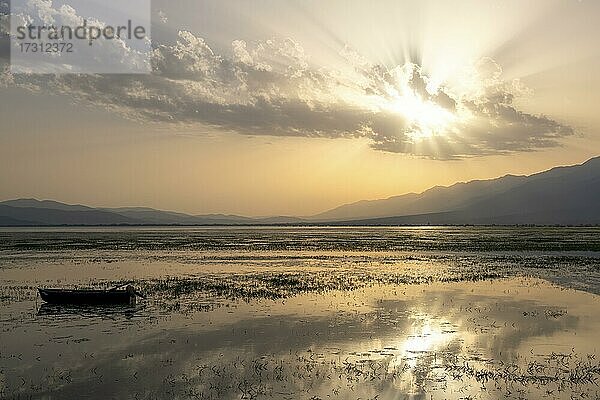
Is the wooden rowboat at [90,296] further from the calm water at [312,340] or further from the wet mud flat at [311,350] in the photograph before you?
the wet mud flat at [311,350]

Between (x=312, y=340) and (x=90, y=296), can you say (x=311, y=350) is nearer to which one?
(x=312, y=340)

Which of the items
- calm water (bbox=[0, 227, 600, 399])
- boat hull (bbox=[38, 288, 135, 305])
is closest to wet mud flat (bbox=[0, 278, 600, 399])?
calm water (bbox=[0, 227, 600, 399])

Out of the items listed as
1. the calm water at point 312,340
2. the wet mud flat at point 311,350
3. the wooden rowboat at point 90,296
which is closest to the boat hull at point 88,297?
the wooden rowboat at point 90,296

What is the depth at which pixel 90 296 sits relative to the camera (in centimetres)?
3444

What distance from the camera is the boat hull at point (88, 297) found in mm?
34094

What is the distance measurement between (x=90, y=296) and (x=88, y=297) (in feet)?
0.43

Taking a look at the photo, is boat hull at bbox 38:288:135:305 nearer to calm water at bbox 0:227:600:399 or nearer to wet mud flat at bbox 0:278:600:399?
calm water at bbox 0:227:600:399

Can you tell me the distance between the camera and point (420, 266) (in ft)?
193

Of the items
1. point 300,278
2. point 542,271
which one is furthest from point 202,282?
point 542,271

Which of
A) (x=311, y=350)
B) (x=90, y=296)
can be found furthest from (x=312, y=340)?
(x=90, y=296)

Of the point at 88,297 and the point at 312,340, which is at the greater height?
the point at 88,297

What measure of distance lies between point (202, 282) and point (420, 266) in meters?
25.6

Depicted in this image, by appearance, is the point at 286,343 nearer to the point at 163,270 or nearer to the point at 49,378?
the point at 49,378

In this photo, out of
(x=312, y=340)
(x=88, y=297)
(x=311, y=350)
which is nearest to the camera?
(x=311, y=350)
